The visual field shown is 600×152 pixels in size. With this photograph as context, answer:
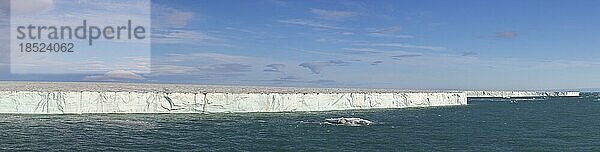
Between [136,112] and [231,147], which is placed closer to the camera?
[231,147]

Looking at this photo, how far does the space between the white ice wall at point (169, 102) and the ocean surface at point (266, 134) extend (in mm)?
→ 1013

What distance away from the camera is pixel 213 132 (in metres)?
25.0

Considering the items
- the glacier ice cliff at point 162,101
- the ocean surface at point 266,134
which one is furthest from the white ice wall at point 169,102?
the ocean surface at point 266,134

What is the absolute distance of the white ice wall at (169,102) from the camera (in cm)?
3161

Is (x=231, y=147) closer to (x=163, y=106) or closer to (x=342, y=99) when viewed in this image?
(x=163, y=106)

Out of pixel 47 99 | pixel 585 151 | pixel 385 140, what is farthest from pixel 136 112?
pixel 585 151

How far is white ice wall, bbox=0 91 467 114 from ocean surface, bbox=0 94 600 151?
1013mm

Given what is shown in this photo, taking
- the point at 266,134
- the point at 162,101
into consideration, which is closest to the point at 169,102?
the point at 162,101

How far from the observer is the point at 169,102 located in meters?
34.8

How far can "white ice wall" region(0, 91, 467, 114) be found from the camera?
104 feet

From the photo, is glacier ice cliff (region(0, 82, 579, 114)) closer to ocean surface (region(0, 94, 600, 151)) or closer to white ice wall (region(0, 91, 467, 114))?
white ice wall (region(0, 91, 467, 114))

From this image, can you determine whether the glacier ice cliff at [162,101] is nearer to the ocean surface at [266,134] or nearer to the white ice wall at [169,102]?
the white ice wall at [169,102]

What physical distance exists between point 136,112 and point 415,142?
18.1 meters

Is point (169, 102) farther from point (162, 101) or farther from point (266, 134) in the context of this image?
point (266, 134)
